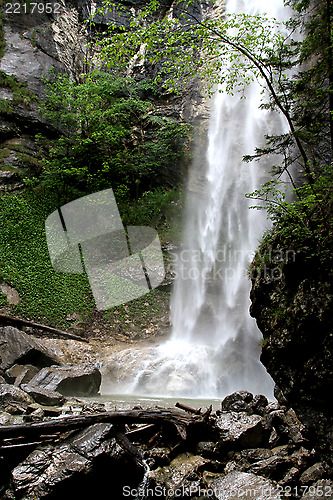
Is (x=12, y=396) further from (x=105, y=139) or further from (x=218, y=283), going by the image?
(x=105, y=139)

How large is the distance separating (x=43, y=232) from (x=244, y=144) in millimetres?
11252

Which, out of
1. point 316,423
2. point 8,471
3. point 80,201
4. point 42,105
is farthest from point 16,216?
point 316,423

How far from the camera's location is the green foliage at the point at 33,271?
931 centimetres

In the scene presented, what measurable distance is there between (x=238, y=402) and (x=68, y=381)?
350 centimetres

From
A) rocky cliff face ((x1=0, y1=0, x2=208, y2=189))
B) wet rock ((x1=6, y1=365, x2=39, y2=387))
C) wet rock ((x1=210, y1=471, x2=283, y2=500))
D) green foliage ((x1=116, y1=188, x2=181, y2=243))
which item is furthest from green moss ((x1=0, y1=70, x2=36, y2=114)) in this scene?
wet rock ((x1=210, y1=471, x2=283, y2=500))

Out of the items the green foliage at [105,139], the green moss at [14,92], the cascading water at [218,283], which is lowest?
the cascading water at [218,283]

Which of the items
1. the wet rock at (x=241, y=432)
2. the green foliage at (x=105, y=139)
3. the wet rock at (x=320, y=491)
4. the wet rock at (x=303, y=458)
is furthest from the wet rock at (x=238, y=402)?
the green foliage at (x=105, y=139)

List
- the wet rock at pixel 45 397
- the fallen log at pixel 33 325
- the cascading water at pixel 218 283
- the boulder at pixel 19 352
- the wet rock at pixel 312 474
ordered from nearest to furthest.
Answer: the wet rock at pixel 312 474, the wet rock at pixel 45 397, the boulder at pixel 19 352, the cascading water at pixel 218 283, the fallen log at pixel 33 325

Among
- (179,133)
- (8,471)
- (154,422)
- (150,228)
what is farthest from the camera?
(179,133)

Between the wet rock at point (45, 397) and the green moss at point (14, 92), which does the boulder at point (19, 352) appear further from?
the green moss at point (14, 92)

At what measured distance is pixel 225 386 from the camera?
7039mm

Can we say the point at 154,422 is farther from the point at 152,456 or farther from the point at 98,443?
the point at 98,443

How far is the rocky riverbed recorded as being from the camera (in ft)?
8.20

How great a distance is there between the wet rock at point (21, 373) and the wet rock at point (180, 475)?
394cm
